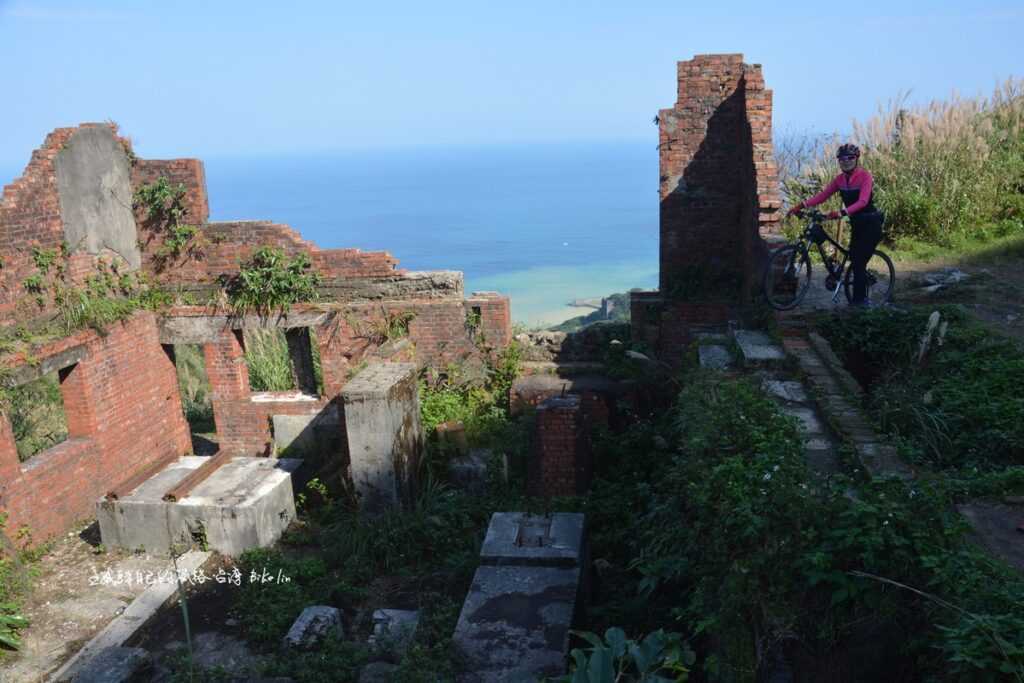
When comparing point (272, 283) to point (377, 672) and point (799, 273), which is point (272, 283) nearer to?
point (377, 672)

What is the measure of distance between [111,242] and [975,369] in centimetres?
1119

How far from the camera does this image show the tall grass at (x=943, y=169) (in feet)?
40.9

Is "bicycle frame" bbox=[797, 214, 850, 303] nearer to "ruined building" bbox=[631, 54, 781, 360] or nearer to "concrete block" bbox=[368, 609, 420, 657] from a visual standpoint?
"ruined building" bbox=[631, 54, 781, 360]

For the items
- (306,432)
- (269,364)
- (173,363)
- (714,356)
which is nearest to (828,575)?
(714,356)

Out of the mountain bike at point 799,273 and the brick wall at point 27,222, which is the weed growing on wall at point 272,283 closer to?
the brick wall at point 27,222

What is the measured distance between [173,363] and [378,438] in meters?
4.94

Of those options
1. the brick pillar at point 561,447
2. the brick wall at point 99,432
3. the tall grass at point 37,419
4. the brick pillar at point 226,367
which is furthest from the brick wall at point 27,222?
the brick pillar at point 561,447

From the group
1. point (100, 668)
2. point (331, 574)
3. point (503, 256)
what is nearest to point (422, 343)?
point (331, 574)

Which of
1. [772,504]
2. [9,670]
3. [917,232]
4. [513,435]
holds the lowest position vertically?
[9,670]

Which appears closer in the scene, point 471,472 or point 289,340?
point 471,472

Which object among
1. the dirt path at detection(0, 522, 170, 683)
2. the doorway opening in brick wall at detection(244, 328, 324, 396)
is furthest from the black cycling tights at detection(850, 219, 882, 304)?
the doorway opening in brick wall at detection(244, 328, 324, 396)

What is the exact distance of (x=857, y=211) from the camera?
859cm

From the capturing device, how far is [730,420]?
584 cm

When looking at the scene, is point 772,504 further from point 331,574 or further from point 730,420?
point 331,574
